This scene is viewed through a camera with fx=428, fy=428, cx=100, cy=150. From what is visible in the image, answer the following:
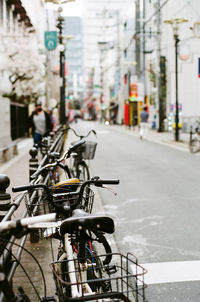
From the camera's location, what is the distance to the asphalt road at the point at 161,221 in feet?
14.3

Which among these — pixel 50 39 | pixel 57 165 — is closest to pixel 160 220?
pixel 57 165

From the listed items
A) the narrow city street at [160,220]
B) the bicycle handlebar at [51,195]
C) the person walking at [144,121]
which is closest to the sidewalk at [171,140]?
the person walking at [144,121]

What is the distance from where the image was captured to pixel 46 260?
4805 millimetres

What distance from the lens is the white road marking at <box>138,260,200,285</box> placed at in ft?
14.4

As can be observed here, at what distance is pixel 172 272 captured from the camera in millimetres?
4617

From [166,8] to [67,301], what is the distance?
92.1ft

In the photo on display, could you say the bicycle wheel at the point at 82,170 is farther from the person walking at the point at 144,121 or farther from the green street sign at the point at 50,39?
the person walking at the point at 144,121

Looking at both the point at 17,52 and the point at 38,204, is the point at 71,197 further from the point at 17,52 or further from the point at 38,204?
the point at 17,52

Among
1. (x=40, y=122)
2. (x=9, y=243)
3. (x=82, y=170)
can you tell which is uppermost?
A: (x=40, y=122)

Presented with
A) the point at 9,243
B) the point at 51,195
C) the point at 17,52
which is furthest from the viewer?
the point at 17,52

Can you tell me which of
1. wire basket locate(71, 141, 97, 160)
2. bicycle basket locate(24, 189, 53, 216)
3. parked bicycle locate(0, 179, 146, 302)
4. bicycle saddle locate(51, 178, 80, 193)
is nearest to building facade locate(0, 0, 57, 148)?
wire basket locate(71, 141, 97, 160)

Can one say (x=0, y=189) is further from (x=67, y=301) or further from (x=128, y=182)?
(x=128, y=182)

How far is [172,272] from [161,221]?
2255 millimetres

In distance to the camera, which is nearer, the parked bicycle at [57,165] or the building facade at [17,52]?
the parked bicycle at [57,165]
